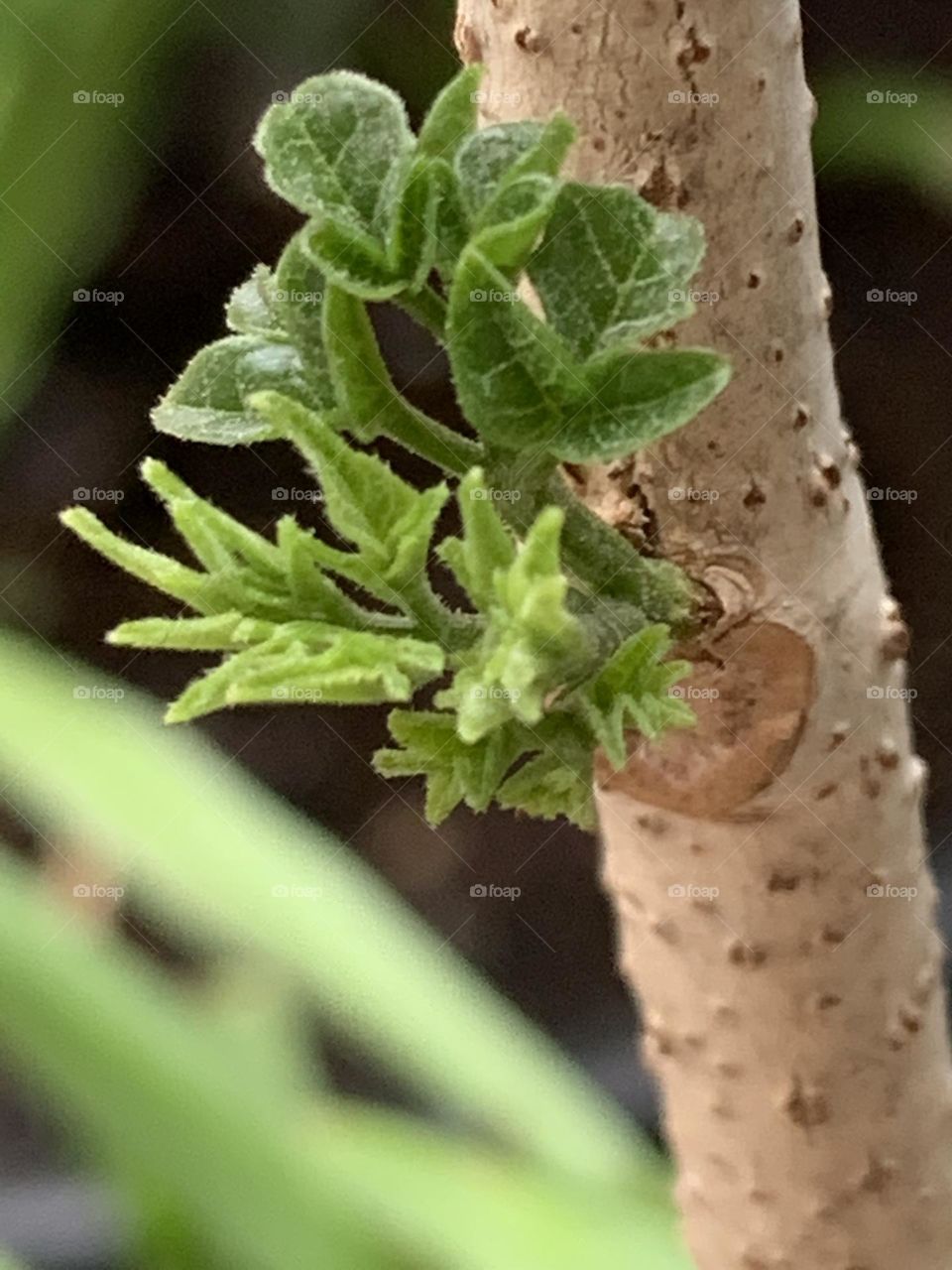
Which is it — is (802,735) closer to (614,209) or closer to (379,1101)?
(614,209)

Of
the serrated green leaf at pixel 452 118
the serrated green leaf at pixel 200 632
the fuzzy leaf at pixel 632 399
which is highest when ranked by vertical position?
the serrated green leaf at pixel 452 118

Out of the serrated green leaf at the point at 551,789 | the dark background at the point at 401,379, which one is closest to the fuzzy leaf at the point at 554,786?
the serrated green leaf at the point at 551,789

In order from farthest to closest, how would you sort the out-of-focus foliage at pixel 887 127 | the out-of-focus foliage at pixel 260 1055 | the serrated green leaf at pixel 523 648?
the out-of-focus foliage at pixel 887 127
the out-of-focus foliage at pixel 260 1055
the serrated green leaf at pixel 523 648

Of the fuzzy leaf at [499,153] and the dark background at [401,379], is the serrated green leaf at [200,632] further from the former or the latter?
the dark background at [401,379]

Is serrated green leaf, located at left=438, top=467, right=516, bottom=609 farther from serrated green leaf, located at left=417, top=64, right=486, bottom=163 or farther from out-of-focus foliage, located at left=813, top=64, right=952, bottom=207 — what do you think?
out-of-focus foliage, located at left=813, top=64, right=952, bottom=207

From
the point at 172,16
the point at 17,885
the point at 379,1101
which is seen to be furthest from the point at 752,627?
the point at 379,1101

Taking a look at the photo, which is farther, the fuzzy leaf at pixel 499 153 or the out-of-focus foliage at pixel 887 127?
the out-of-focus foliage at pixel 887 127

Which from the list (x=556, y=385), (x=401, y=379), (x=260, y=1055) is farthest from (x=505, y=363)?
(x=401, y=379)

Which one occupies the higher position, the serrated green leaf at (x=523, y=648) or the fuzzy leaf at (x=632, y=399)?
the fuzzy leaf at (x=632, y=399)
